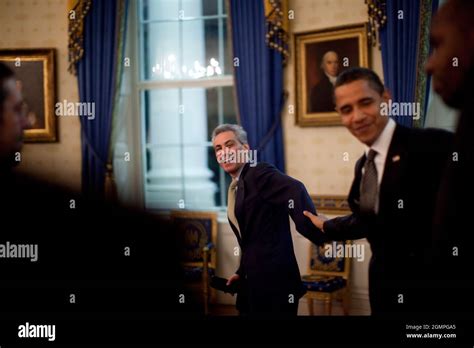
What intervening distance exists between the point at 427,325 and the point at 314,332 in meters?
0.46

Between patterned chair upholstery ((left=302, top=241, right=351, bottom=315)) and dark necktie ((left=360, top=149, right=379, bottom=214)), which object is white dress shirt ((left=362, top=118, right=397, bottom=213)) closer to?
dark necktie ((left=360, top=149, right=379, bottom=214))

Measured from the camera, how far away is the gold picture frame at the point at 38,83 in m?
3.96

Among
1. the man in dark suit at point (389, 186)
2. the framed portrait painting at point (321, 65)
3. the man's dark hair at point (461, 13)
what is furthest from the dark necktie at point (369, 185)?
the framed portrait painting at point (321, 65)

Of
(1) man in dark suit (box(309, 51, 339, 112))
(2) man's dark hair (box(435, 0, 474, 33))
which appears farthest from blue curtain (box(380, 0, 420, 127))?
(2) man's dark hair (box(435, 0, 474, 33))

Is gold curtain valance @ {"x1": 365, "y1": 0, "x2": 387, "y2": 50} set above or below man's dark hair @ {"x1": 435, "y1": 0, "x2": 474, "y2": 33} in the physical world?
above

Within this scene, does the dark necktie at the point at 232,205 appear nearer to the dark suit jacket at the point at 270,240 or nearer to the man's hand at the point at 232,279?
the dark suit jacket at the point at 270,240

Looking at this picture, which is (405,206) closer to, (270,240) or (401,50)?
(270,240)

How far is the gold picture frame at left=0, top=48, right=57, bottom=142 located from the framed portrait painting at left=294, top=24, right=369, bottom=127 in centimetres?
172

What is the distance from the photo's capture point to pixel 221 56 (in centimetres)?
423

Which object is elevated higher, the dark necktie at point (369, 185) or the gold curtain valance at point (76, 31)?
the gold curtain valance at point (76, 31)

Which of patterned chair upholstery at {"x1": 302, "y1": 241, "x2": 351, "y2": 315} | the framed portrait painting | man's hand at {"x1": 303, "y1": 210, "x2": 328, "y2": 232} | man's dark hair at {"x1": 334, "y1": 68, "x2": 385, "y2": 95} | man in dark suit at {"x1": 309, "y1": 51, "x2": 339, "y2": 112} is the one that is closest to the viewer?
man's dark hair at {"x1": 334, "y1": 68, "x2": 385, "y2": 95}

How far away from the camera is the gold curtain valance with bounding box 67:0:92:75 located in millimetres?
4020

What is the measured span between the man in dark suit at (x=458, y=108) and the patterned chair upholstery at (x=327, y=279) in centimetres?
189

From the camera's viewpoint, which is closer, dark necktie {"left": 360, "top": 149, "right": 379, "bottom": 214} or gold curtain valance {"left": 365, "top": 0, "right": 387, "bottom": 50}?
dark necktie {"left": 360, "top": 149, "right": 379, "bottom": 214}
